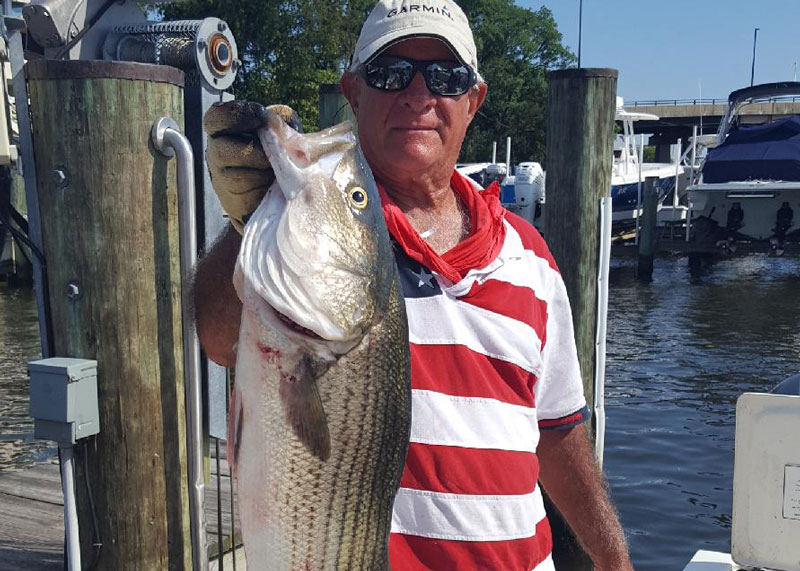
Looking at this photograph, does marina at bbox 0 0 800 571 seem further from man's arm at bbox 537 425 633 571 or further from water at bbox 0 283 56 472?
water at bbox 0 283 56 472

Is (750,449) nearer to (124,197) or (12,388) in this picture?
(124,197)

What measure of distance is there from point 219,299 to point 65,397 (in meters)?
1.22

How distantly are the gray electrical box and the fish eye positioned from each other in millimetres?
1626

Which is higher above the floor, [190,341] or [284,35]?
[284,35]

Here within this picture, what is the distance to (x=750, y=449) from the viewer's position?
3168 mm

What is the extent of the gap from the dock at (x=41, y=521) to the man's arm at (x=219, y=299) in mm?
1835

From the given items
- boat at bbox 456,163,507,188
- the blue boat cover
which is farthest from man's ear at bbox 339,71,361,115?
boat at bbox 456,163,507,188

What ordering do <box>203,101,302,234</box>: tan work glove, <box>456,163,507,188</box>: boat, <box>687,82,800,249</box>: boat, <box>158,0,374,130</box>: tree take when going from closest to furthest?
<box>203,101,302,234</box>: tan work glove < <box>687,82,800,249</box>: boat < <box>456,163,507,188</box>: boat < <box>158,0,374,130</box>: tree

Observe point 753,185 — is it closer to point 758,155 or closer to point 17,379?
point 758,155

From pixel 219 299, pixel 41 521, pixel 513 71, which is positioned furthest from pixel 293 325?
pixel 513 71

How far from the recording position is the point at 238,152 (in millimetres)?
1606

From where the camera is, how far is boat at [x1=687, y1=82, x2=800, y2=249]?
20.2 m

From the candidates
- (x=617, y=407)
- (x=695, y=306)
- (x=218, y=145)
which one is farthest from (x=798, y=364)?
(x=218, y=145)

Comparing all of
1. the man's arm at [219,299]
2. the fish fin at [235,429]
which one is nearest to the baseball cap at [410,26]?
the man's arm at [219,299]
